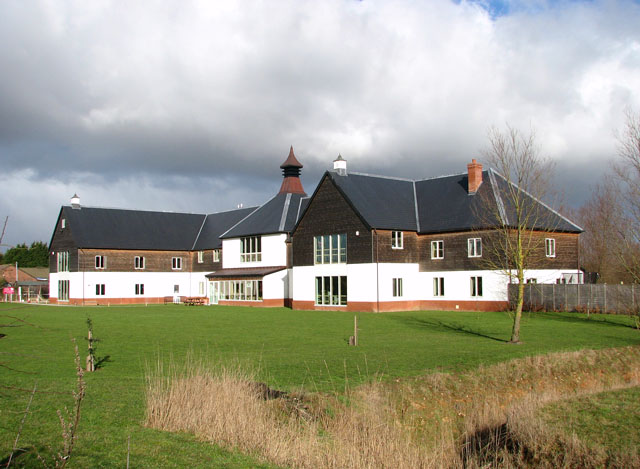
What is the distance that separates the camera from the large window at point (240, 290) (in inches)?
1975

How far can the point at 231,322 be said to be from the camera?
33.3 m

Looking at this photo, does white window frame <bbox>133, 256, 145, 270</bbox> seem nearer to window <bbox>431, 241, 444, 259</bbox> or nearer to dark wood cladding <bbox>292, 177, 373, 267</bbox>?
dark wood cladding <bbox>292, 177, 373, 267</bbox>

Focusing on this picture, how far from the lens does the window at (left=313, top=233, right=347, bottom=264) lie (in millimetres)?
42922

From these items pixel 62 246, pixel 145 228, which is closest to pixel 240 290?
pixel 145 228

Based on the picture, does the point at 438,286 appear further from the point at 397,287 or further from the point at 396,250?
the point at 396,250

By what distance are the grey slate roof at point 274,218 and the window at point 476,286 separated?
15.8 meters

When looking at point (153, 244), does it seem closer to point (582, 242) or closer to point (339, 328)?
point (339, 328)

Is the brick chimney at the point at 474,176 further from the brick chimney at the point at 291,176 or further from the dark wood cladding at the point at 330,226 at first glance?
the brick chimney at the point at 291,176

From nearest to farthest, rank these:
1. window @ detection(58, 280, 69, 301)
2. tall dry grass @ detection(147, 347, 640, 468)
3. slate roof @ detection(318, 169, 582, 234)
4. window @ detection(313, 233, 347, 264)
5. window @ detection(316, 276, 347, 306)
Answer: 1. tall dry grass @ detection(147, 347, 640, 468)
2. slate roof @ detection(318, 169, 582, 234)
3. window @ detection(316, 276, 347, 306)
4. window @ detection(313, 233, 347, 264)
5. window @ detection(58, 280, 69, 301)

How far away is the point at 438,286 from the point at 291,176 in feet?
67.3

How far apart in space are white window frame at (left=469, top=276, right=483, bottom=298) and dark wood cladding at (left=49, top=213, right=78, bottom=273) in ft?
116

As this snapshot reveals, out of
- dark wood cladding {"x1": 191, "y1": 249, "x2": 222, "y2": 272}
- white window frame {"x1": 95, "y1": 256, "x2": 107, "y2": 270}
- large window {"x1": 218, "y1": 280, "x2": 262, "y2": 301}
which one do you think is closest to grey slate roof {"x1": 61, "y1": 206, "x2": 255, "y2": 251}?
dark wood cladding {"x1": 191, "y1": 249, "x2": 222, "y2": 272}

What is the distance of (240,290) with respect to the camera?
51.8 metres

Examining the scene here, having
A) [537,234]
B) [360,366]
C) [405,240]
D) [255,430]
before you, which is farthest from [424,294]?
[255,430]
